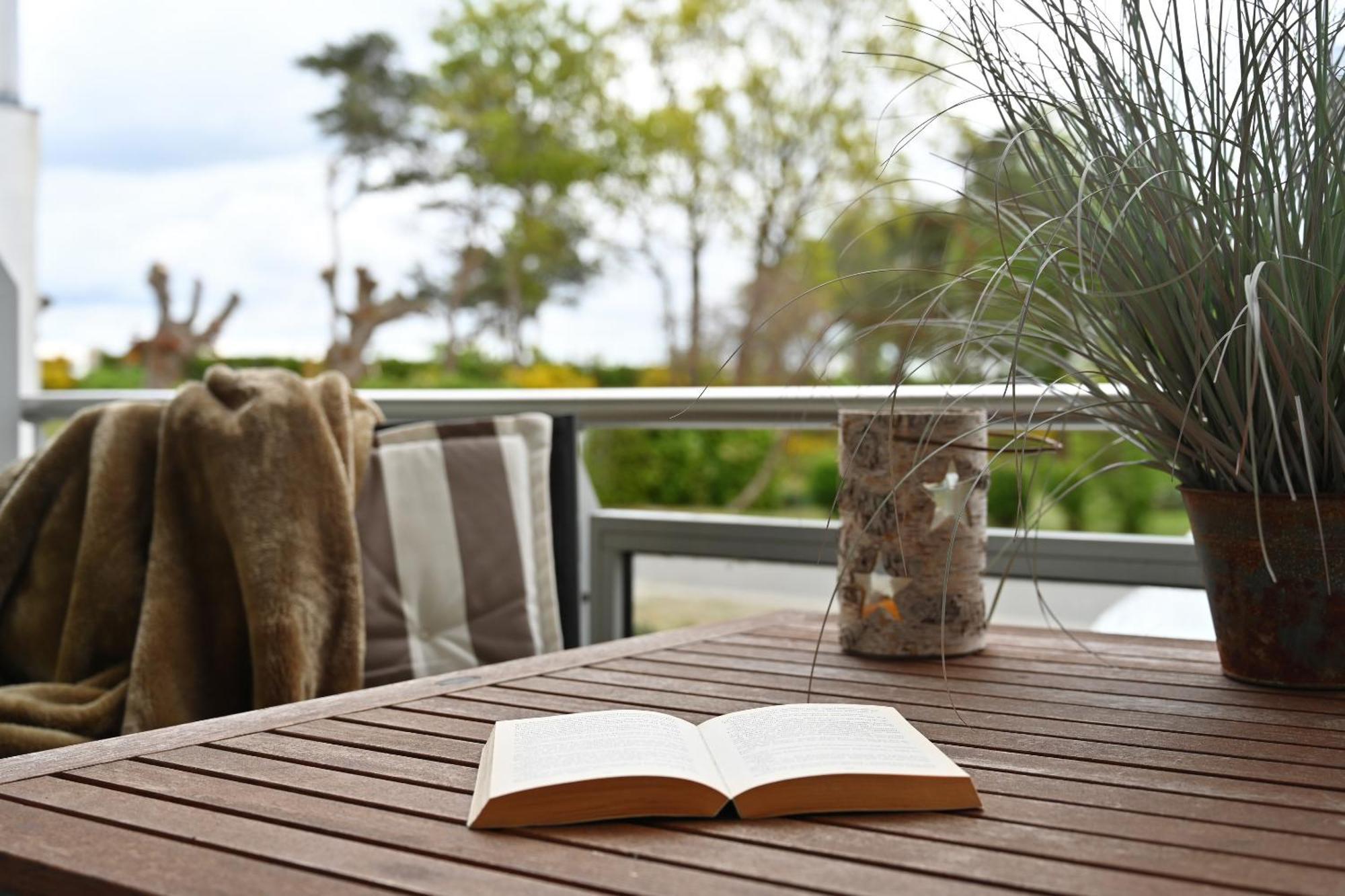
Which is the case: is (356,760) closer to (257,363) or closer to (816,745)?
(816,745)

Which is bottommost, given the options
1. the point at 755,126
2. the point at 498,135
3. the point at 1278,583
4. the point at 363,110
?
the point at 1278,583

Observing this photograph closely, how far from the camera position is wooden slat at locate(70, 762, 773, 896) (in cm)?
68

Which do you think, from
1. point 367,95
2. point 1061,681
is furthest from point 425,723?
point 367,95

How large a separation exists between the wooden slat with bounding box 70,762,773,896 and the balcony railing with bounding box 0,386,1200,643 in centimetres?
87

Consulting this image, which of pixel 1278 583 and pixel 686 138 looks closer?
pixel 1278 583

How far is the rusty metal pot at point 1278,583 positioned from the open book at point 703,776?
43 centimetres

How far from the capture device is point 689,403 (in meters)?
1.79

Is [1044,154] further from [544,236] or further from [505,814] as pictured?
[544,236]

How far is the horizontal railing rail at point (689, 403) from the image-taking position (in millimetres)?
1738

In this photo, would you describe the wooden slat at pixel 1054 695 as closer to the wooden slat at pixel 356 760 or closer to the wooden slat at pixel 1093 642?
the wooden slat at pixel 1093 642

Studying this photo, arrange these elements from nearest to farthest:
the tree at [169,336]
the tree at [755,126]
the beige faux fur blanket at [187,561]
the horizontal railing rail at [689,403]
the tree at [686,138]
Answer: the beige faux fur blanket at [187,561] < the horizontal railing rail at [689,403] < the tree at [169,336] < the tree at [755,126] < the tree at [686,138]

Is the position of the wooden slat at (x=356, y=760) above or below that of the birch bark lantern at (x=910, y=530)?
below

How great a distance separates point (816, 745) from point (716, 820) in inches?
4.5

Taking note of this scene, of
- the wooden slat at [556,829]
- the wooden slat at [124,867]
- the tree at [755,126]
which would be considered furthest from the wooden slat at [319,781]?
the tree at [755,126]
